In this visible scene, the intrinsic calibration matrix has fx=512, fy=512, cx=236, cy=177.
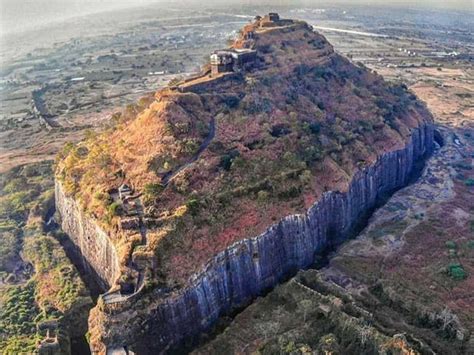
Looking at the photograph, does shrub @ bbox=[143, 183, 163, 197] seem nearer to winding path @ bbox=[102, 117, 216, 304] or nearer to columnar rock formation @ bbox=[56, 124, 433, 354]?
winding path @ bbox=[102, 117, 216, 304]

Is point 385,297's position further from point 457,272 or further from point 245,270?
point 245,270

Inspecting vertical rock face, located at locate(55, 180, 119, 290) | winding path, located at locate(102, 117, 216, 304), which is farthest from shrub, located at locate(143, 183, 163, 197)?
vertical rock face, located at locate(55, 180, 119, 290)

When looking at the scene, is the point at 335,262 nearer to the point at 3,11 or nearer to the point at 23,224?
the point at 23,224

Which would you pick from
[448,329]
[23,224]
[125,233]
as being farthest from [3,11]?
[448,329]

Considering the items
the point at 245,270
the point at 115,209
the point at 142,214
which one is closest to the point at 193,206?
the point at 142,214

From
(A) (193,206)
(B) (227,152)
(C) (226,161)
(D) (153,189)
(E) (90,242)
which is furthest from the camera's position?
(B) (227,152)

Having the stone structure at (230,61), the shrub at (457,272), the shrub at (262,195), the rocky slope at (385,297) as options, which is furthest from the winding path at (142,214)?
the shrub at (457,272)
